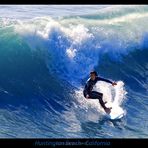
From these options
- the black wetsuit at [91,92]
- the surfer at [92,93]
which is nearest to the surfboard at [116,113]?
the surfer at [92,93]

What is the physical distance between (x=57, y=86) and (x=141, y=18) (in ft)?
14.8

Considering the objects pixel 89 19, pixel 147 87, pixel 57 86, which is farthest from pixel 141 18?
pixel 57 86

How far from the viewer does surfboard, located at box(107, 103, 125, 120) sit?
13016mm

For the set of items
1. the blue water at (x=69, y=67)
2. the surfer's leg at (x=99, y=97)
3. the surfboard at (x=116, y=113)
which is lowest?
the surfboard at (x=116, y=113)

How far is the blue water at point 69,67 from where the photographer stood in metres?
12.9

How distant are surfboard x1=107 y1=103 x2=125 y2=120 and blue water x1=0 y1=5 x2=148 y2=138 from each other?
11 centimetres

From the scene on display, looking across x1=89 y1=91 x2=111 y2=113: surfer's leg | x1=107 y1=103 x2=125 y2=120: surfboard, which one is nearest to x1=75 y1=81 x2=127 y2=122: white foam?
x1=107 y1=103 x2=125 y2=120: surfboard

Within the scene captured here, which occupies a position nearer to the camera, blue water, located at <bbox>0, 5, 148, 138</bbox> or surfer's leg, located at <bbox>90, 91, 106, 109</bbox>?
blue water, located at <bbox>0, 5, 148, 138</bbox>

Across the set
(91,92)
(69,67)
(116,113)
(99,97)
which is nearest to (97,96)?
(99,97)

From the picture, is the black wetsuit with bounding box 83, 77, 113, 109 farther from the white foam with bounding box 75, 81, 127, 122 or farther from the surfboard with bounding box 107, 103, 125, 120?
the white foam with bounding box 75, 81, 127, 122

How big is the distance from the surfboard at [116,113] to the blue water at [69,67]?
0.36ft

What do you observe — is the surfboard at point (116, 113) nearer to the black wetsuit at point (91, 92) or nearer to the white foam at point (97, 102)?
the white foam at point (97, 102)
